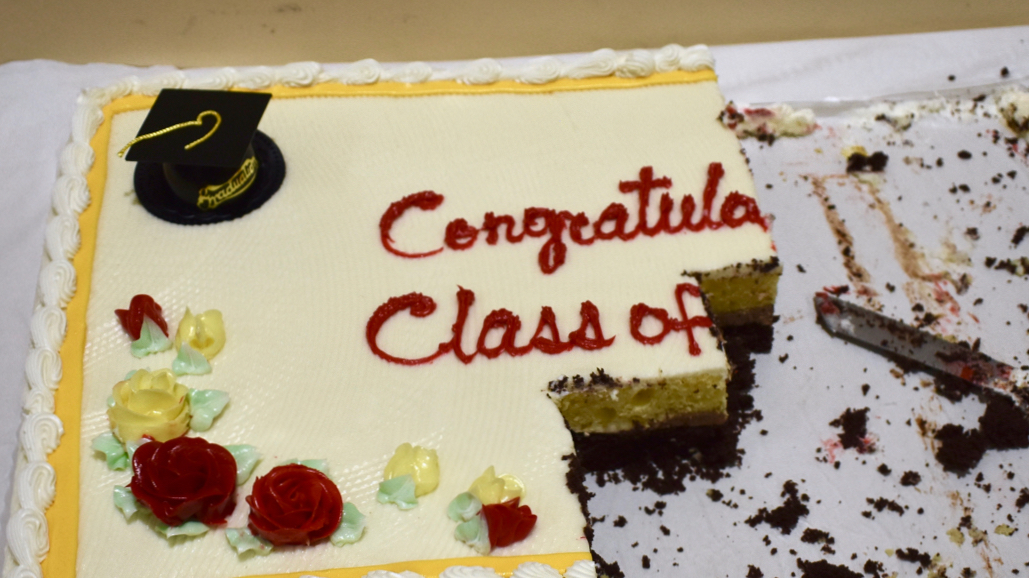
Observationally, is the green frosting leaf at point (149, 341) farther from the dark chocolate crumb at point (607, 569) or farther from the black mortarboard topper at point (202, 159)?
the dark chocolate crumb at point (607, 569)

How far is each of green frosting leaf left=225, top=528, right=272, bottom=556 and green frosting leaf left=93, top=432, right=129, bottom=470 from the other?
1.73 feet

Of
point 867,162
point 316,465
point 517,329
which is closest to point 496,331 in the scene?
point 517,329

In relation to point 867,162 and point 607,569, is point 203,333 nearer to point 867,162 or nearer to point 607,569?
point 607,569

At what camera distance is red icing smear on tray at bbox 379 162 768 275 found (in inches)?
153

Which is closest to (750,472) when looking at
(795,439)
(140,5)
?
(795,439)

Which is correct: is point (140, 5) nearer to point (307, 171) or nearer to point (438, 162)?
point (307, 171)

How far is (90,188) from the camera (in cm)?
412

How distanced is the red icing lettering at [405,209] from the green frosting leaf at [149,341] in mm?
983

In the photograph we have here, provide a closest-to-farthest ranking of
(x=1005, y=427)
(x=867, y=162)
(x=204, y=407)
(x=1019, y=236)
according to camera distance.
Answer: (x=204, y=407), (x=1005, y=427), (x=1019, y=236), (x=867, y=162)

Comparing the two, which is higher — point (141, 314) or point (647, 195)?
point (647, 195)

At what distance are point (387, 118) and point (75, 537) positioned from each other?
2293 millimetres

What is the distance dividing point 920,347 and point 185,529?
11.1ft

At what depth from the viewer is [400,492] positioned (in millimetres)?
3182

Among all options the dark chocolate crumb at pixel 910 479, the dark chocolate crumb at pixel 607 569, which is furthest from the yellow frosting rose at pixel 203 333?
the dark chocolate crumb at pixel 910 479
